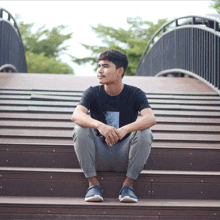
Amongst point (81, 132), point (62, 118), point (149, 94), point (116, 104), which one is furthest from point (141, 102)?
point (149, 94)

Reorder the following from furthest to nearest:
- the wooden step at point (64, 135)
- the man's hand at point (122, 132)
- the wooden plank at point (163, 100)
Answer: the wooden plank at point (163, 100) → the wooden step at point (64, 135) → the man's hand at point (122, 132)

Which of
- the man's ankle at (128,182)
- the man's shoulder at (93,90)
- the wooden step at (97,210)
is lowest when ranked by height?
the wooden step at (97,210)

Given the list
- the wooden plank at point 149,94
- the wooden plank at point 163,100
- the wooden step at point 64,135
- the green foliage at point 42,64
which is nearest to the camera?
the wooden step at point 64,135

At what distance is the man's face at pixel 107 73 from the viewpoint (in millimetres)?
2926

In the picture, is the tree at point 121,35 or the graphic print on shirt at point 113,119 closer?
the graphic print on shirt at point 113,119

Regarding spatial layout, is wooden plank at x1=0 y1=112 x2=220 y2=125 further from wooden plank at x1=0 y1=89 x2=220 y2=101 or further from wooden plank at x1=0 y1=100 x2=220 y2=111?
wooden plank at x1=0 y1=89 x2=220 y2=101

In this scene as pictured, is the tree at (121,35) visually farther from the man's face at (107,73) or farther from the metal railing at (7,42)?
the man's face at (107,73)

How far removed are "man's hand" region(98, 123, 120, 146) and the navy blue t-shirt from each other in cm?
28

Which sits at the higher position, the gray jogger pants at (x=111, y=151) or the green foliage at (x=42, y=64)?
the gray jogger pants at (x=111, y=151)

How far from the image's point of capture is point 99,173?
9.60ft

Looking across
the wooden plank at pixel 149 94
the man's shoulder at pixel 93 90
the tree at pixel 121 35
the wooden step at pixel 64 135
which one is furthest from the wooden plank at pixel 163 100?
the tree at pixel 121 35

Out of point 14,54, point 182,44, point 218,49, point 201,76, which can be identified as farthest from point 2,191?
point 14,54

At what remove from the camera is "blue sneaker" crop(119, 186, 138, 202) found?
2.65m

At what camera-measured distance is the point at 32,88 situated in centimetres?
529
